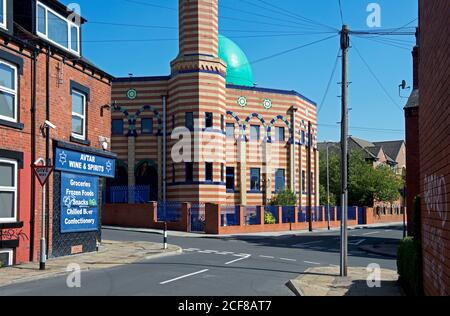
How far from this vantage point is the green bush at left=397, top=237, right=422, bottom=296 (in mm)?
10695

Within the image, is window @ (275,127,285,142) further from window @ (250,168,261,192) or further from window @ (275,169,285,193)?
window @ (250,168,261,192)

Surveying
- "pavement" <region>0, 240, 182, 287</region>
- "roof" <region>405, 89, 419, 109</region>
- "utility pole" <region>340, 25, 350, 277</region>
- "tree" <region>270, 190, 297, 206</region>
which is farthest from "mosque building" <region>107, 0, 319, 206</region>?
"utility pole" <region>340, 25, 350, 277</region>

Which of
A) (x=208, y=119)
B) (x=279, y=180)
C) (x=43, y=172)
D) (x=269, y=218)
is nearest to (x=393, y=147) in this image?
(x=279, y=180)

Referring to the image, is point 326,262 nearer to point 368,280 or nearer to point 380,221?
point 368,280

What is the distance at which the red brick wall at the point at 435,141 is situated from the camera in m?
7.50

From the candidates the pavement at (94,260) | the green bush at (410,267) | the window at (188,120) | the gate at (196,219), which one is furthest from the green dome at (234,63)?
the green bush at (410,267)

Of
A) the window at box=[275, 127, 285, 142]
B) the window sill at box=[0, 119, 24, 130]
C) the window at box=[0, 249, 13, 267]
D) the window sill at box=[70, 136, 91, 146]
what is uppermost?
the window at box=[275, 127, 285, 142]

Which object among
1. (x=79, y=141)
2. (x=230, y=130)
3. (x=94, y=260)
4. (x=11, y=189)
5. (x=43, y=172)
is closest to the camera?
(x=43, y=172)

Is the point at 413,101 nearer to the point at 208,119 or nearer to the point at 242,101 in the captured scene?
the point at 208,119

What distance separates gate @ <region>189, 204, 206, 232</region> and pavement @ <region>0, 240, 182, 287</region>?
1115 cm

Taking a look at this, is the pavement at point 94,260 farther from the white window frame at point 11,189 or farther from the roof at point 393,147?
the roof at point 393,147

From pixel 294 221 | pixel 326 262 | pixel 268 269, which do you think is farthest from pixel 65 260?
pixel 294 221

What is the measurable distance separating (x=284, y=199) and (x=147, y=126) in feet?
39.5

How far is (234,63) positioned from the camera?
47.7 meters
